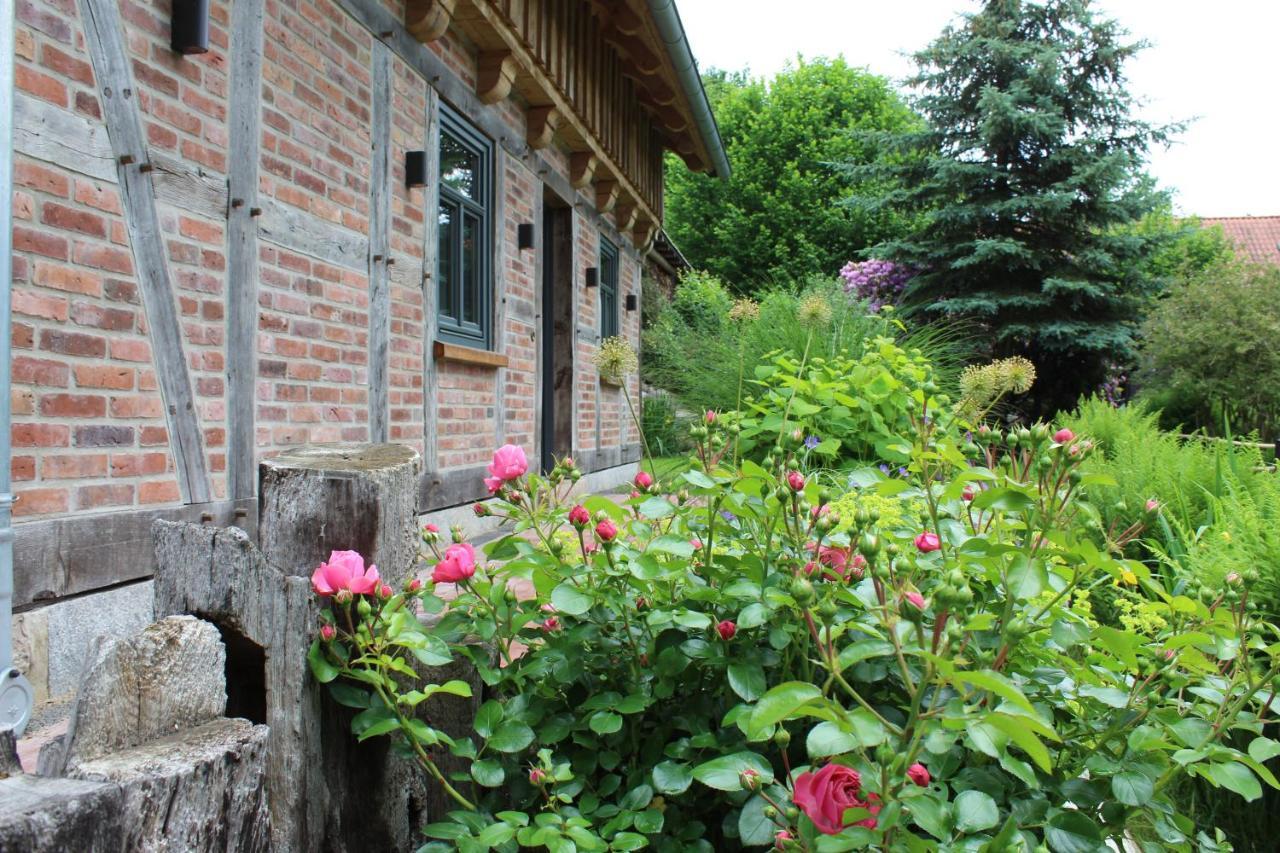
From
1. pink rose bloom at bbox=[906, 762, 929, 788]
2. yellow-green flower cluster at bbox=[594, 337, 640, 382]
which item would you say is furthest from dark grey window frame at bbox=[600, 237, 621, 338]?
pink rose bloom at bbox=[906, 762, 929, 788]

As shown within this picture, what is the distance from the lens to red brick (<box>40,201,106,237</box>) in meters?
2.63

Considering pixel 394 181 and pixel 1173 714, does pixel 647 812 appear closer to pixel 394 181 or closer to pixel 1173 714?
pixel 1173 714

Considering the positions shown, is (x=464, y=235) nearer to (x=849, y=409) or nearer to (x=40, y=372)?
(x=849, y=409)

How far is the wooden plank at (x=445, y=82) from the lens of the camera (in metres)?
4.48

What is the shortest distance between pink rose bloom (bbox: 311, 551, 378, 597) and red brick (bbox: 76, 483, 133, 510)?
2003 mm

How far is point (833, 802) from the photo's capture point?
0.98 metres

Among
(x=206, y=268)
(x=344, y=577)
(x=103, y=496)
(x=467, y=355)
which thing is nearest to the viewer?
(x=344, y=577)

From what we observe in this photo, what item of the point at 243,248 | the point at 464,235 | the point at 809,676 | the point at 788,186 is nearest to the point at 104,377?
the point at 243,248

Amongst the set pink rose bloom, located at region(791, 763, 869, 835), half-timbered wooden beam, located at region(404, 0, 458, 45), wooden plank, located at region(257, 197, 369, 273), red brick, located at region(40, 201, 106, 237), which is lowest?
pink rose bloom, located at region(791, 763, 869, 835)

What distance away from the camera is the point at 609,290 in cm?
1007

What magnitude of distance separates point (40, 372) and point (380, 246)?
2.09 metres

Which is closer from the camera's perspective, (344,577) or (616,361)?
(344,577)

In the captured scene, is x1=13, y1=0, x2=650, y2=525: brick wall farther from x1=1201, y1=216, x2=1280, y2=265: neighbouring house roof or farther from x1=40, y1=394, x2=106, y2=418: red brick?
x1=1201, y1=216, x2=1280, y2=265: neighbouring house roof

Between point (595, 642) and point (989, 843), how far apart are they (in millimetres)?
615
